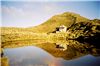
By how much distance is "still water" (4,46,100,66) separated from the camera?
3596 mm

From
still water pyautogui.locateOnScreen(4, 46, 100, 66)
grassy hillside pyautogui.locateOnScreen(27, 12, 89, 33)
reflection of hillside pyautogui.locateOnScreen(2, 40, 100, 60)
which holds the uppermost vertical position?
grassy hillside pyautogui.locateOnScreen(27, 12, 89, 33)

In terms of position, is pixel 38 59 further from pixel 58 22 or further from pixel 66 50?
pixel 58 22

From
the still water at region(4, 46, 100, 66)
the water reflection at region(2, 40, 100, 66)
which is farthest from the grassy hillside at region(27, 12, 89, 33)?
the still water at region(4, 46, 100, 66)

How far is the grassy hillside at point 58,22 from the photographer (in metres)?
3.68

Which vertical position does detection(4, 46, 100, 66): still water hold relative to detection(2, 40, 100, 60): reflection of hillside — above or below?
below

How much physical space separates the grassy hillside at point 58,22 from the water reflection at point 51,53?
0.22 m

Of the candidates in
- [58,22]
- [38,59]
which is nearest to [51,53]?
[38,59]

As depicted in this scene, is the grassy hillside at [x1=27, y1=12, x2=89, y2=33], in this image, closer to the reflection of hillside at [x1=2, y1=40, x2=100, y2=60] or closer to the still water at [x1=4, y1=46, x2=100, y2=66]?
the reflection of hillside at [x1=2, y1=40, x2=100, y2=60]

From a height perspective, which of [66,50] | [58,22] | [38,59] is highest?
[58,22]

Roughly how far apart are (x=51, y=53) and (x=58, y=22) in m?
0.57

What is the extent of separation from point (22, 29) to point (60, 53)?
0.80 meters

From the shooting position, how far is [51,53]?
369cm

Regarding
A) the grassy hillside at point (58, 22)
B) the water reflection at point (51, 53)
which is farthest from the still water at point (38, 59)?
the grassy hillside at point (58, 22)

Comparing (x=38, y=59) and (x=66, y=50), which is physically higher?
(x=66, y=50)
